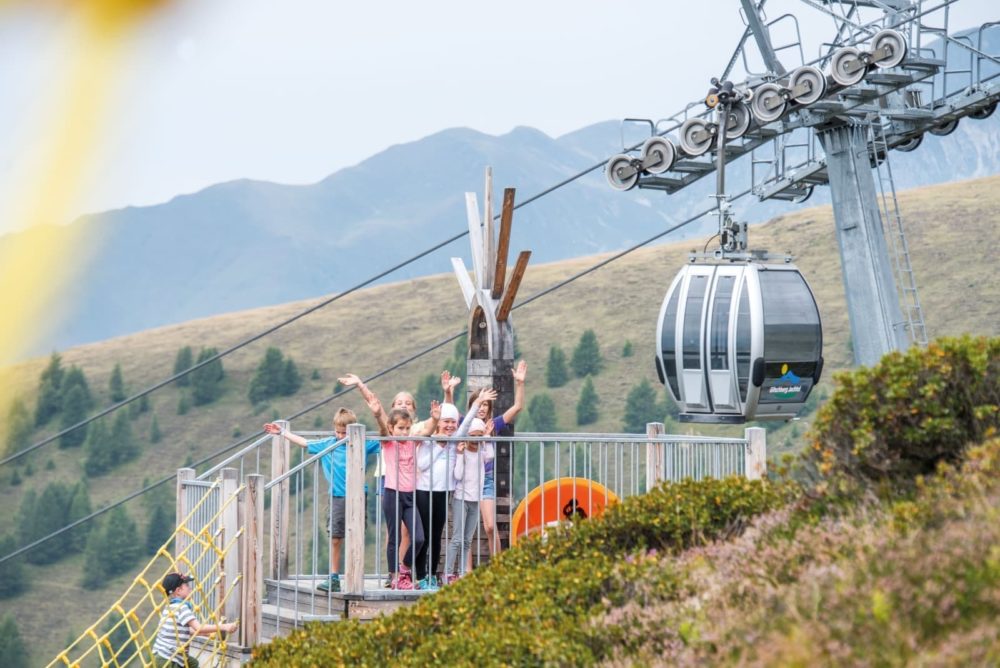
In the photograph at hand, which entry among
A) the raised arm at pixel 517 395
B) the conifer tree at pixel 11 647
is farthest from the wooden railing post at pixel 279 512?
the conifer tree at pixel 11 647

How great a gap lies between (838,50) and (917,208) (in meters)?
119

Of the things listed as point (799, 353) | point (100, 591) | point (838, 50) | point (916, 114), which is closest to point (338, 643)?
point (799, 353)

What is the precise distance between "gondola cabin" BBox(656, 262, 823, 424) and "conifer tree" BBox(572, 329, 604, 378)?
10614 cm

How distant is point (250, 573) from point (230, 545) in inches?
13.0

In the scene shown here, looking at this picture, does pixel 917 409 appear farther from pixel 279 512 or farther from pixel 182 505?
pixel 182 505

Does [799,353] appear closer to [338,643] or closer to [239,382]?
[338,643]

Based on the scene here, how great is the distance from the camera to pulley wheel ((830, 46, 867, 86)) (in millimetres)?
17984

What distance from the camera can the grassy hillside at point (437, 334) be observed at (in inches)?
4355

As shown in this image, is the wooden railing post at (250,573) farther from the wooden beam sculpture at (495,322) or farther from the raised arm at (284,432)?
the wooden beam sculpture at (495,322)

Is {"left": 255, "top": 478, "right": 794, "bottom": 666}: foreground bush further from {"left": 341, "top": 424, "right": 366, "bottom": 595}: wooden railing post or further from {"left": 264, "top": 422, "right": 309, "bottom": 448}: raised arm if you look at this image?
{"left": 264, "top": 422, "right": 309, "bottom": 448}: raised arm

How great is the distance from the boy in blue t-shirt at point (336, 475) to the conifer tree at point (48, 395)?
135684mm

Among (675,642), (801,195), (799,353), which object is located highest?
(801,195)

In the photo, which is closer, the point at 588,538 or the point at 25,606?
the point at 588,538

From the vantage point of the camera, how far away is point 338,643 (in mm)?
9188
